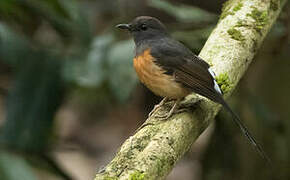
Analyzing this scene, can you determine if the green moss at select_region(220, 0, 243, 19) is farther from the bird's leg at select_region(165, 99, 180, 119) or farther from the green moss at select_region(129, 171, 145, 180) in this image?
the green moss at select_region(129, 171, 145, 180)

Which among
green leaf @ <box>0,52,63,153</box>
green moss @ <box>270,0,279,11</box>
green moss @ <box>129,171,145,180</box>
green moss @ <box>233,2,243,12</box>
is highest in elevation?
green leaf @ <box>0,52,63,153</box>

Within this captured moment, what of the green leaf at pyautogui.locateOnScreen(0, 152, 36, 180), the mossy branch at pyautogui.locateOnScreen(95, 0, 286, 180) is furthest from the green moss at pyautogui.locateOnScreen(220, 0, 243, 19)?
the green leaf at pyautogui.locateOnScreen(0, 152, 36, 180)

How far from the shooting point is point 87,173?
21.1 ft

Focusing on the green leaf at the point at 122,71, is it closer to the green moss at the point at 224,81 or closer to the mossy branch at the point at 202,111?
the mossy branch at the point at 202,111

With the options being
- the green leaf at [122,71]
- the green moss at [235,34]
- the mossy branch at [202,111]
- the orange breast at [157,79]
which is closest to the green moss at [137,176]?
the mossy branch at [202,111]

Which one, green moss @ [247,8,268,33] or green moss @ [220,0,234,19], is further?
green moss @ [220,0,234,19]

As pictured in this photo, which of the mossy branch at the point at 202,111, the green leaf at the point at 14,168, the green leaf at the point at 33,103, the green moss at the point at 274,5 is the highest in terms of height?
the green leaf at the point at 33,103

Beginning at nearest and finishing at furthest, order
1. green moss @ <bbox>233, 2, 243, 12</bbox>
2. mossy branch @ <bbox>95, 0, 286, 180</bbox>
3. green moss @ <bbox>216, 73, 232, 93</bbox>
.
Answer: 1. mossy branch @ <bbox>95, 0, 286, 180</bbox>
2. green moss @ <bbox>216, 73, 232, 93</bbox>
3. green moss @ <bbox>233, 2, 243, 12</bbox>

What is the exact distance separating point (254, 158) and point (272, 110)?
17.7 inches

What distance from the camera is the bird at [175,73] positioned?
9.76ft

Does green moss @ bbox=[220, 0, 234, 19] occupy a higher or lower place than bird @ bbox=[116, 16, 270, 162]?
higher

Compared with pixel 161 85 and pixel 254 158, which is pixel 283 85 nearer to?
pixel 254 158

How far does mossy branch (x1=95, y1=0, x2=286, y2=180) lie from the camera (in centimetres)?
221

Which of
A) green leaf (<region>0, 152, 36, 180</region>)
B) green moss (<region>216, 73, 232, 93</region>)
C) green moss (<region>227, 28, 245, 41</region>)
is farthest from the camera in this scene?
green leaf (<region>0, 152, 36, 180</region>)
